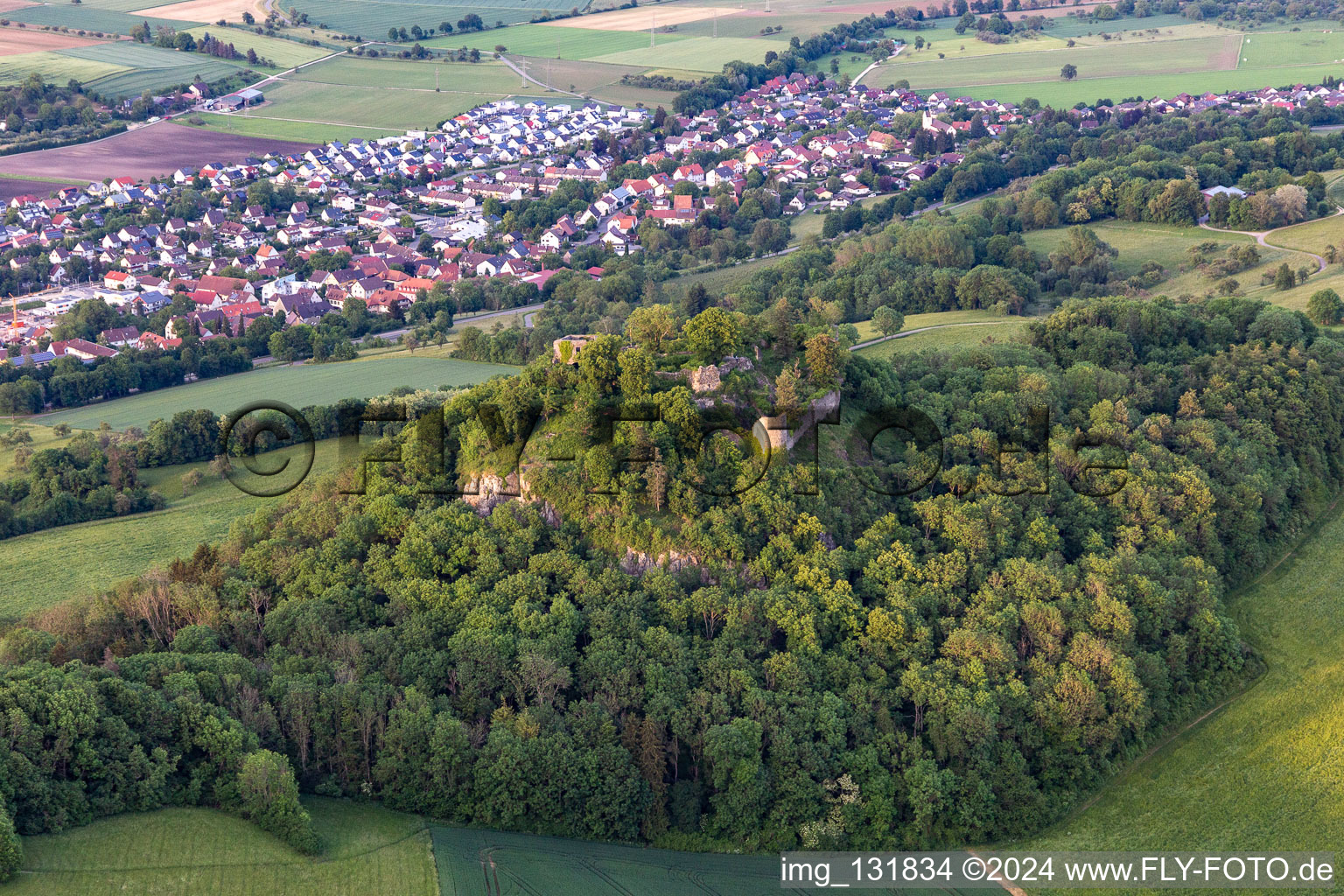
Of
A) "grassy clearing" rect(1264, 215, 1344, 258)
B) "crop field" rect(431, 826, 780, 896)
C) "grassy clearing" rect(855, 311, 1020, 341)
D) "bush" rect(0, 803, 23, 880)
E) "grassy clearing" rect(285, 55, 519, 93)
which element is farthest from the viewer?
"grassy clearing" rect(285, 55, 519, 93)

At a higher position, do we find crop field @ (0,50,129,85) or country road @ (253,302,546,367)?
crop field @ (0,50,129,85)

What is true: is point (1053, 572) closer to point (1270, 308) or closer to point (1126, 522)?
point (1126, 522)

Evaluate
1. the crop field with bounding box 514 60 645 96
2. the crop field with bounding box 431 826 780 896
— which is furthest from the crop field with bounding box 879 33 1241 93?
the crop field with bounding box 431 826 780 896

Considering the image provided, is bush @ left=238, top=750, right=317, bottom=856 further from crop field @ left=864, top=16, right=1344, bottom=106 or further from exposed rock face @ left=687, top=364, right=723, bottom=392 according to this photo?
crop field @ left=864, top=16, right=1344, bottom=106

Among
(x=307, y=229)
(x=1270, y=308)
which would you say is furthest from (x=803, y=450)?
(x=307, y=229)

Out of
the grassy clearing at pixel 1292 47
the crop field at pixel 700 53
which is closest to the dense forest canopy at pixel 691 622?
the grassy clearing at pixel 1292 47
